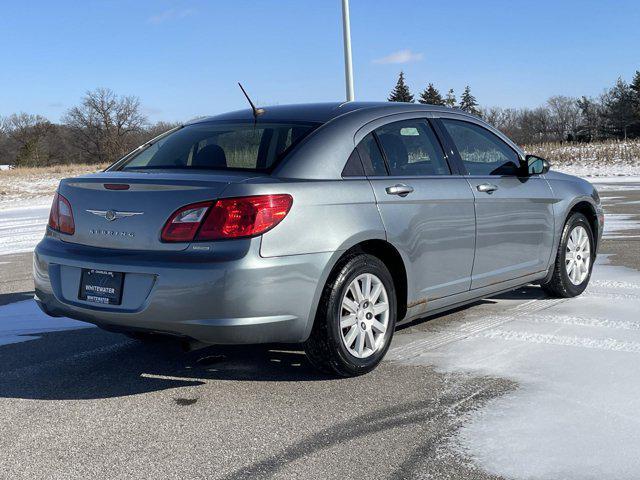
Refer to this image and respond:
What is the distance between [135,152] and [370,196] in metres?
1.74

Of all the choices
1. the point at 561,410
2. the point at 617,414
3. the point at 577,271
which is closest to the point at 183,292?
the point at 561,410

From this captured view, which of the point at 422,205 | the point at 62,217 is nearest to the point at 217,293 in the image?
the point at 62,217

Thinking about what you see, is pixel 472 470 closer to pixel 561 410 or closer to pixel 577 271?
pixel 561 410

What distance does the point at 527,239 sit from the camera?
586cm

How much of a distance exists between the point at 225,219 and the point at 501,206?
2.44 metres

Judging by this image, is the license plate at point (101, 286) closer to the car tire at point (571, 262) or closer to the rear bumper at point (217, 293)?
the rear bumper at point (217, 293)

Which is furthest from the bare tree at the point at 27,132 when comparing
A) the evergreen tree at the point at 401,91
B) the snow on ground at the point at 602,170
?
the snow on ground at the point at 602,170

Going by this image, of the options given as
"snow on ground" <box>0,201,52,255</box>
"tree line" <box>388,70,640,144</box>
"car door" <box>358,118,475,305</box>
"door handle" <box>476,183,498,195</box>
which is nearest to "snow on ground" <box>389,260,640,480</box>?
"car door" <box>358,118,475,305</box>

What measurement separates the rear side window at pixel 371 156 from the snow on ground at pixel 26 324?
2794mm

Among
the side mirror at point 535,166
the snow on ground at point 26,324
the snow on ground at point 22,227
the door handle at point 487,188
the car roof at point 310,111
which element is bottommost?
the snow on ground at point 26,324

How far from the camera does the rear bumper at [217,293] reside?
12.7 ft

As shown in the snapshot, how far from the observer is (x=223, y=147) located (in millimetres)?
4691

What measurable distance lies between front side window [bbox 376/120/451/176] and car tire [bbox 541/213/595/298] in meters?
1.70

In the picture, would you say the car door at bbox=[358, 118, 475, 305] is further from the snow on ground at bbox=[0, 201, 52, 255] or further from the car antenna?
the snow on ground at bbox=[0, 201, 52, 255]
